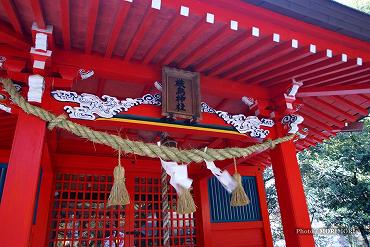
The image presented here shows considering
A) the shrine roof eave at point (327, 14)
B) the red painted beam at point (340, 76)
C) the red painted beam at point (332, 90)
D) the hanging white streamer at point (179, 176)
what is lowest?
the hanging white streamer at point (179, 176)

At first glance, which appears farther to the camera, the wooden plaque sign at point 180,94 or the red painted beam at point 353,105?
the red painted beam at point 353,105

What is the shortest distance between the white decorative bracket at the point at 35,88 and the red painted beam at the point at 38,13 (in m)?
0.44

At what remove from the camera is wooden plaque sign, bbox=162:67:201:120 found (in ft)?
9.48

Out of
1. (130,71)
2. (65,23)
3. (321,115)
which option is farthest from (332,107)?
(65,23)

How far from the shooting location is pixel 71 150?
15.7 ft

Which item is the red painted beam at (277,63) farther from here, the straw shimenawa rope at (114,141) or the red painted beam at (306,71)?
the straw shimenawa rope at (114,141)

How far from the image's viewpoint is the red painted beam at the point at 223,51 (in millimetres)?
2586

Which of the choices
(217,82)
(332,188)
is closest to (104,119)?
(217,82)

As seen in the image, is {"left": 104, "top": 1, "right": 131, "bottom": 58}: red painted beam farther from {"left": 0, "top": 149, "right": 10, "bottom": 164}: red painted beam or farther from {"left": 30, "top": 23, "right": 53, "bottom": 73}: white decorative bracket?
{"left": 0, "top": 149, "right": 10, "bottom": 164}: red painted beam

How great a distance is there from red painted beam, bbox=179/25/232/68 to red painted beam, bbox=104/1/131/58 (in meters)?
0.76

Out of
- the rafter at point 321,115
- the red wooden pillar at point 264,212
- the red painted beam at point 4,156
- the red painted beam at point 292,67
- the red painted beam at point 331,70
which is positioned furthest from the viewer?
the red wooden pillar at point 264,212

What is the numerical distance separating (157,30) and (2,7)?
1236 mm

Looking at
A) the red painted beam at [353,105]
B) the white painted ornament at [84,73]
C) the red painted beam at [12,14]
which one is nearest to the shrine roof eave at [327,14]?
the red painted beam at [353,105]

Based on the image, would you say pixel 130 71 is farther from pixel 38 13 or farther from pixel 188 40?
pixel 38 13
